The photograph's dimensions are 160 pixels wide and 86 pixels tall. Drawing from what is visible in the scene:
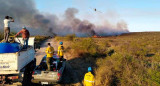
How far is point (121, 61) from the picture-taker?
28.1 feet

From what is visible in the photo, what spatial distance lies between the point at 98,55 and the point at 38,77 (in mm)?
7504

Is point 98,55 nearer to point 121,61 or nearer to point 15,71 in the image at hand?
point 121,61

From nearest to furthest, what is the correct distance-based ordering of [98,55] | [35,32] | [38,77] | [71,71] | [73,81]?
1. [38,77]
2. [73,81]
3. [71,71]
4. [98,55]
5. [35,32]

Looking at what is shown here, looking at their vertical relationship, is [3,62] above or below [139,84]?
above

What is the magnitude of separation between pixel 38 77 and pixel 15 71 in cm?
140

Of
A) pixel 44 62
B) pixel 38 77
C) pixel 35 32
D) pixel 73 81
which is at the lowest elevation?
pixel 73 81

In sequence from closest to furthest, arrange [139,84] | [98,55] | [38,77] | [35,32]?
[139,84], [38,77], [98,55], [35,32]

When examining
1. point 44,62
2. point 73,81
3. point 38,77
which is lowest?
point 73,81

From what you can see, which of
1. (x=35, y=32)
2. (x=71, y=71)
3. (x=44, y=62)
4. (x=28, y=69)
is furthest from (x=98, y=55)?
(x=35, y=32)

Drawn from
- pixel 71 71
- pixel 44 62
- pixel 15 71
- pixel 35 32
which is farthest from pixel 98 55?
pixel 35 32

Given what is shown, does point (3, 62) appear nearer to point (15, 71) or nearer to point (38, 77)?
point (15, 71)

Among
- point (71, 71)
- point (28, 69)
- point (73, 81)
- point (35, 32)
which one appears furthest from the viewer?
point (35, 32)

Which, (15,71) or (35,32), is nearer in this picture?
(15,71)

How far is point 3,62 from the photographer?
5812 mm
